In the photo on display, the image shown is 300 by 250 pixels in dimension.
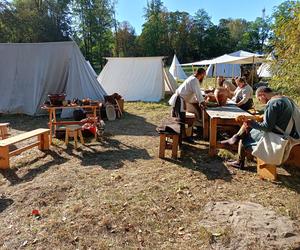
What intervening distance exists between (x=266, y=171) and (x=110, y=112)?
5.37m

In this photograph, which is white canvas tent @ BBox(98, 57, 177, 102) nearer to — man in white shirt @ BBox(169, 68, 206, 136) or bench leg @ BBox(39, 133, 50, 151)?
man in white shirt @ BBox(169, 68, 206, 136)

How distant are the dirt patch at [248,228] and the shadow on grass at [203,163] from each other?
907 mm

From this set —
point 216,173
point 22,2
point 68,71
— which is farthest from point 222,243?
point 22,2

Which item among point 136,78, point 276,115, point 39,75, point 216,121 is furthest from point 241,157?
point 136,78

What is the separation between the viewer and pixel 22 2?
1464 inches

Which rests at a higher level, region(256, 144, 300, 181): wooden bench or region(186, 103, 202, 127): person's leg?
region(186, 103, 202, 127): person's leg

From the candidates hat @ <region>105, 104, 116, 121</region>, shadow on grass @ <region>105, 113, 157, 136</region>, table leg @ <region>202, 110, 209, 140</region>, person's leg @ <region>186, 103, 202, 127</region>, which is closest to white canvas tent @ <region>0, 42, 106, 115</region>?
hat @ <region>105, 104, 116, 121</region>

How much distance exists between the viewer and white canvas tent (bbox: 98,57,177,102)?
40.9 feet

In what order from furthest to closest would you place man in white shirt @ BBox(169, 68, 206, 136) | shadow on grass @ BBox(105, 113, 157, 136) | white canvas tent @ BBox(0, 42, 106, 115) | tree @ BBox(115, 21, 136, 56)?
1. tree @ BBox(115, 21, 136, 56)
2. white canvas tent @ BBox(0, 42, 106, 115)
3. shadow on grass @ BBox(105, 113, 157, 136)
4. man in white shirt @ BBox(169, 68, 206, 136)

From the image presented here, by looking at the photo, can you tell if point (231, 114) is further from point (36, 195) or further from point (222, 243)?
point (36, 195)

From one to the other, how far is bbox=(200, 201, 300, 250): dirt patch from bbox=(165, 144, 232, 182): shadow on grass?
0.91 m

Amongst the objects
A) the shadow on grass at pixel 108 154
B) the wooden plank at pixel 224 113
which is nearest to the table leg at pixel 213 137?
the wooden plank at pixel 224 113

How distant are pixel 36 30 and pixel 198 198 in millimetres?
35877

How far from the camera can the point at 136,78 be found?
12.7m
